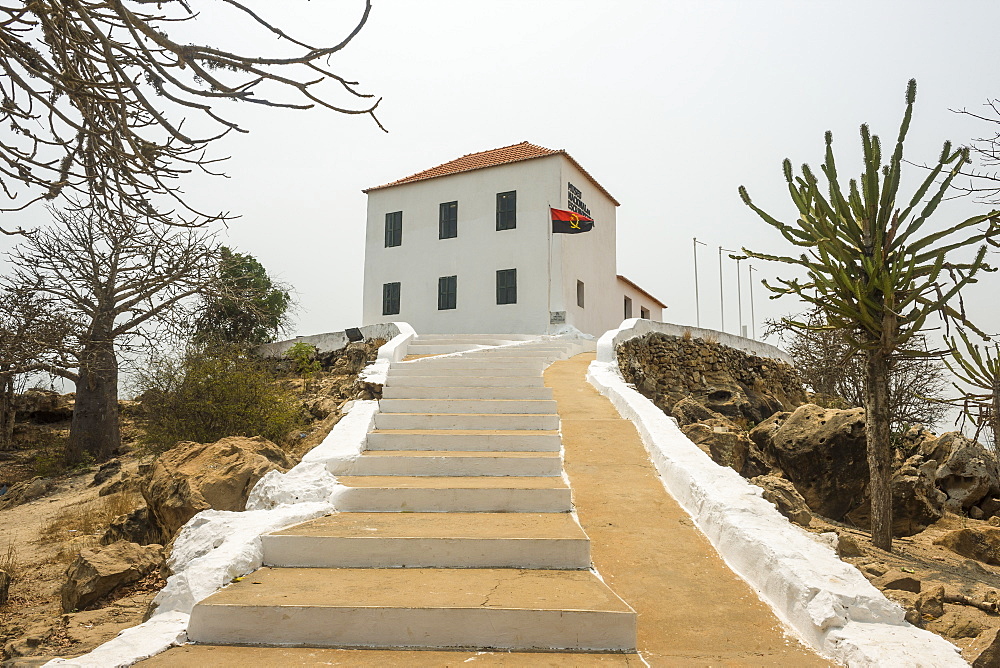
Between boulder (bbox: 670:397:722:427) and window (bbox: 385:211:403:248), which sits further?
window (bbox: 385:211:403:248)

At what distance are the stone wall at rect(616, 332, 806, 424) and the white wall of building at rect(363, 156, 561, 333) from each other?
491cm

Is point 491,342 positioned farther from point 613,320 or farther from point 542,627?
point 542,627

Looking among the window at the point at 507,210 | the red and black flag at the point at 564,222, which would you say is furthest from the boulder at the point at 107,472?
the red and black flag at the point at 564,222

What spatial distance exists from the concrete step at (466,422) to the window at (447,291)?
43.7 ft

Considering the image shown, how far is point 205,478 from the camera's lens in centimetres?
563

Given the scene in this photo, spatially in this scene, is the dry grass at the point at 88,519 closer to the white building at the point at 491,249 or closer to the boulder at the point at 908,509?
the boulder at the point at 908,509

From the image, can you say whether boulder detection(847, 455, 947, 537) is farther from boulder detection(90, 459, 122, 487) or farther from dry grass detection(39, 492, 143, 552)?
boulder detection(90, 459, 122, 487)

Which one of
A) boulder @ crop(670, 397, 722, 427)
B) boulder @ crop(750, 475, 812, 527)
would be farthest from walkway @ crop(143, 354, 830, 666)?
boulder @ crop(670, 397, 722, 427)

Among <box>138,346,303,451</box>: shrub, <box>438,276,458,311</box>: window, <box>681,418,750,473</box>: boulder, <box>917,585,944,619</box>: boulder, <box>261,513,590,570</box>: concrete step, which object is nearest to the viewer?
<box>917,585,944,619</box>: boulder

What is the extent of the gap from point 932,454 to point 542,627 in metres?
8.43

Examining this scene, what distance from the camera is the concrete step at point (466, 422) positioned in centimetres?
745

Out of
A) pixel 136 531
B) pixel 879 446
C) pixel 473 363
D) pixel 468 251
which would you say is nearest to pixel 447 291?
pixel 468 251

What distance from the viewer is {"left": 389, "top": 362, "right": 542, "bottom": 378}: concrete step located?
1002 centimetres

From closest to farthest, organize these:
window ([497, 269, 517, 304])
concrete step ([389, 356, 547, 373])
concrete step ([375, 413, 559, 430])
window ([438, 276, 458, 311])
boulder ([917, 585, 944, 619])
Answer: boulder ([917, 585, 944, 619]) → concrete step ([375, 413, 559, 430]) → concrete step ([389, 356, 547, 373]) → window ([497, 269, 517, 304]) → window ([438, 276, 458, 311])
